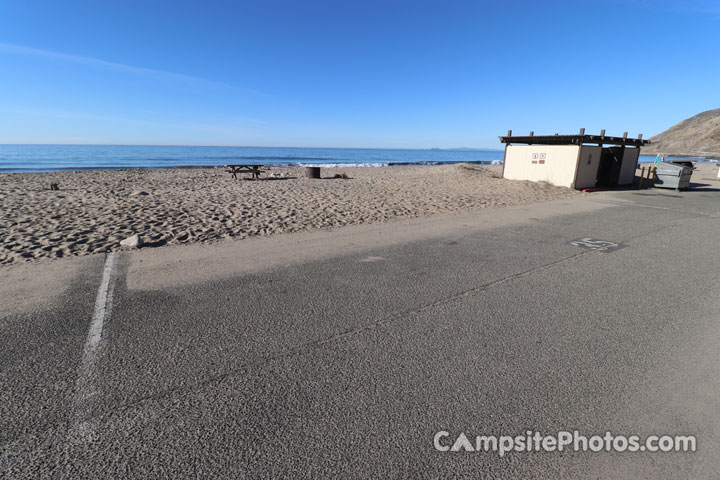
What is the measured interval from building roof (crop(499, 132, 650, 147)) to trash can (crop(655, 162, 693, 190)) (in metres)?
1.63

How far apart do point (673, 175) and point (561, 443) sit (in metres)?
21.3

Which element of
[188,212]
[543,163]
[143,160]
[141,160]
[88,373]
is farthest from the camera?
[143,160]

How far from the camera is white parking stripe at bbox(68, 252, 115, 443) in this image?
2131 mm

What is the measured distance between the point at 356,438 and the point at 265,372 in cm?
96

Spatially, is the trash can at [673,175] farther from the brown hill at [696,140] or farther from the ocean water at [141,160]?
the brown hill at [696,140]

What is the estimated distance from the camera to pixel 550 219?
941 centimetres

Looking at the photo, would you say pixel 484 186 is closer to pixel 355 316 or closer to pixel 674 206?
pixel 674 206

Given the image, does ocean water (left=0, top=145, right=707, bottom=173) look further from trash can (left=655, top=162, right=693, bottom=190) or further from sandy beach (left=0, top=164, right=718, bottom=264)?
trash can (left=655, top=162, right=693, bottom=190)

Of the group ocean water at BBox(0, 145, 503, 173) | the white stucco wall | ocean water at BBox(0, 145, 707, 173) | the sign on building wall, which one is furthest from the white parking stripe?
ocean water at BBox(0, 145, 503, 173)

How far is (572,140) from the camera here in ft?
55.1

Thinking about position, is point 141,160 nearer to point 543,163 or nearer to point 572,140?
point 543,163

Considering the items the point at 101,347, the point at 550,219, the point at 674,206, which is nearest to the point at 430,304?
the point at 101,347

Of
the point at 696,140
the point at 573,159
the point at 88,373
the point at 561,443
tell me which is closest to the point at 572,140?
the point at 573,159

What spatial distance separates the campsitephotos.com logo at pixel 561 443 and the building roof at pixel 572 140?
17114 mm
